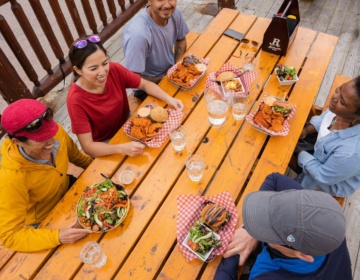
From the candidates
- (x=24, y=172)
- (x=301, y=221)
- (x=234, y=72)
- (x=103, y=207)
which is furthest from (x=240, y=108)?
(x=24, y=172)

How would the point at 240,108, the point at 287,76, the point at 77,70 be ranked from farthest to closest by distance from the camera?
the point at 287,76 < the point at 240,108 < the point at 77,70

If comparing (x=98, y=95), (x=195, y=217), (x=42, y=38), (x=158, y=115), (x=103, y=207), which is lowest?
(x=42, y=38)

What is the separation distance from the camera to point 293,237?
1322 mm

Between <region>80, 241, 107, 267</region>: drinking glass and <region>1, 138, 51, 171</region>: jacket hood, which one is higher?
<region>1, 138, 51, 171</region>: jacket hood

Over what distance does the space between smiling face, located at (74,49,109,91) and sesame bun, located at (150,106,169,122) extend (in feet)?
1.64

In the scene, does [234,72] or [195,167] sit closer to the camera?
[195,167]

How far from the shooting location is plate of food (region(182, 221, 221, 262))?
1678 millimetres

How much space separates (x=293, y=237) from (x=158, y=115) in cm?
139

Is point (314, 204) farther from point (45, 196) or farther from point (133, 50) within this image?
point (133, 50)

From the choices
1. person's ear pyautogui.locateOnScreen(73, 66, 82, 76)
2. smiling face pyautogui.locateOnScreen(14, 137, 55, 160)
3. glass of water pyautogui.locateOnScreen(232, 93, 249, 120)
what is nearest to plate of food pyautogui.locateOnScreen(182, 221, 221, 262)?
glass of water pyautogui.locateOnScreen(232, 93, 249, 120)

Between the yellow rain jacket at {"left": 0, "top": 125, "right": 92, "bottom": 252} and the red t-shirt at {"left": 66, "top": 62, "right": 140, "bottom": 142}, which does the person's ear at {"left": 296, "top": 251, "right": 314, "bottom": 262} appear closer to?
the yellow rain jacket at {"left": 0, "top": 125, "right": 92, "bottom": 252}

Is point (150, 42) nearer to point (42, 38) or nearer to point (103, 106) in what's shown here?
point (103, 106)

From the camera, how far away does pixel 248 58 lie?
285cm

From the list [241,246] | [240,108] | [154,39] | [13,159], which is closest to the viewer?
[241,246]
